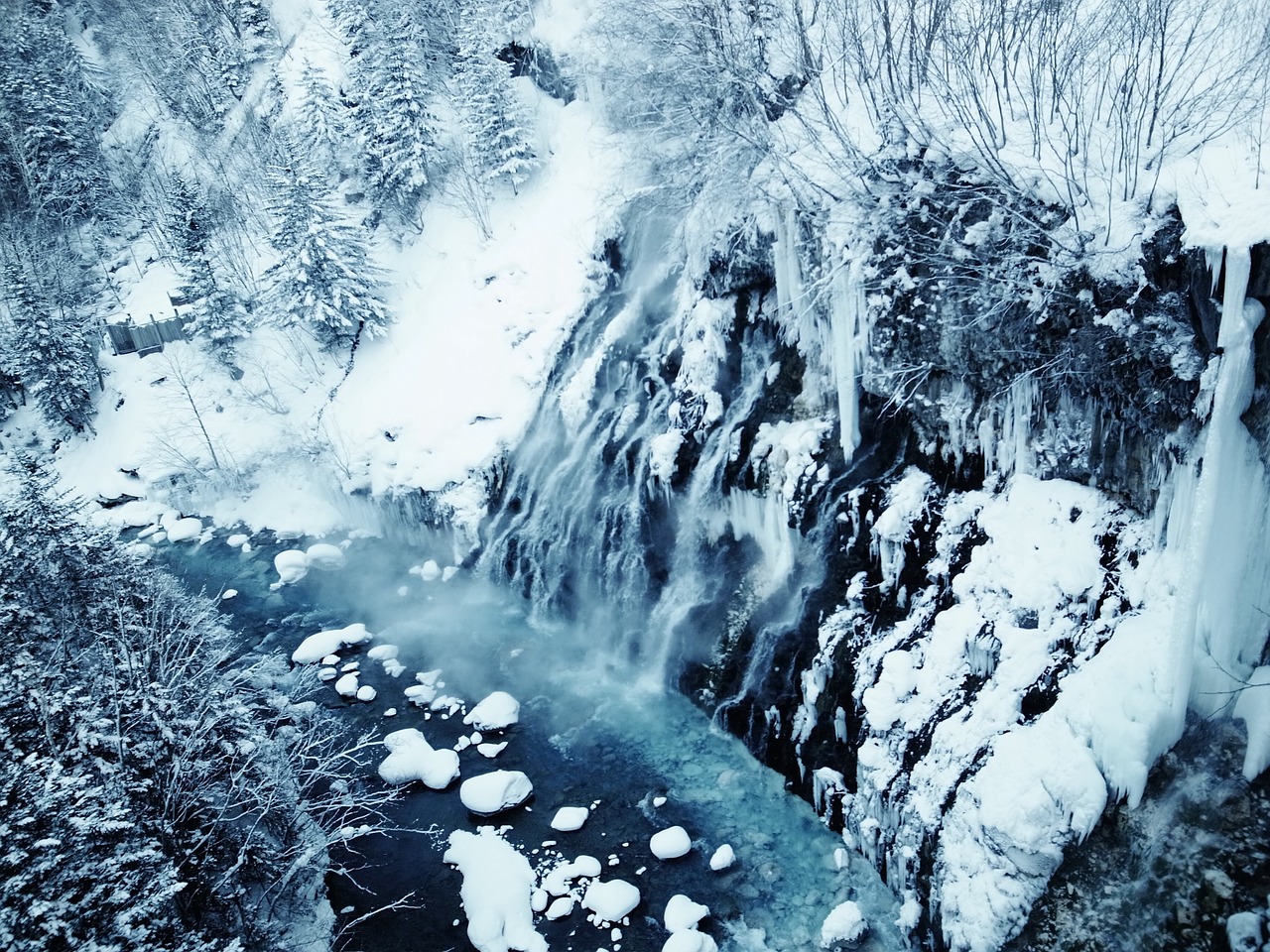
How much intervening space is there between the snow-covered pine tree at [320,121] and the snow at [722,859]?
28.1m

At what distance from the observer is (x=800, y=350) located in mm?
12523

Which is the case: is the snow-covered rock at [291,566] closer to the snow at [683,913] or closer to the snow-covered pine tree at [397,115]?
the snow-covered pine tree at [397,115]

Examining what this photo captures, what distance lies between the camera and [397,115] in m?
24.6

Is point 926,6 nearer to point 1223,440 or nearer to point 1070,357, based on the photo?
point 1070,357

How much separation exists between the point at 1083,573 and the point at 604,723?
25.3ft

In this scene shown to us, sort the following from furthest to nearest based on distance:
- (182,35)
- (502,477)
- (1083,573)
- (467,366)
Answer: (182,35)
(467,366)
(502,477)
(1083,573)

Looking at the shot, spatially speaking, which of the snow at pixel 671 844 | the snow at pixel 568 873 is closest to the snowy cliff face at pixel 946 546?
the snow at pixel 671 844

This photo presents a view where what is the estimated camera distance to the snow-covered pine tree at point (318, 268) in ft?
71.5

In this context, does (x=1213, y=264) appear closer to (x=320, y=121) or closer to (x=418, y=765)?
(x=418, y=765)

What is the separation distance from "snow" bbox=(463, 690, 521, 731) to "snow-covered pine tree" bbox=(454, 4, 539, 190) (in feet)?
56.6

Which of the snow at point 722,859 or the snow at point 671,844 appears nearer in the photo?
the snow at point 722,859

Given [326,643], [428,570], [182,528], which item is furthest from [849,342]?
[182,528]

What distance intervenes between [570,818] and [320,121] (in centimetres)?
2738

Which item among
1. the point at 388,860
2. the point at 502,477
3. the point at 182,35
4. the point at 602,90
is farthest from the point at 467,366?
the point at 182,35
